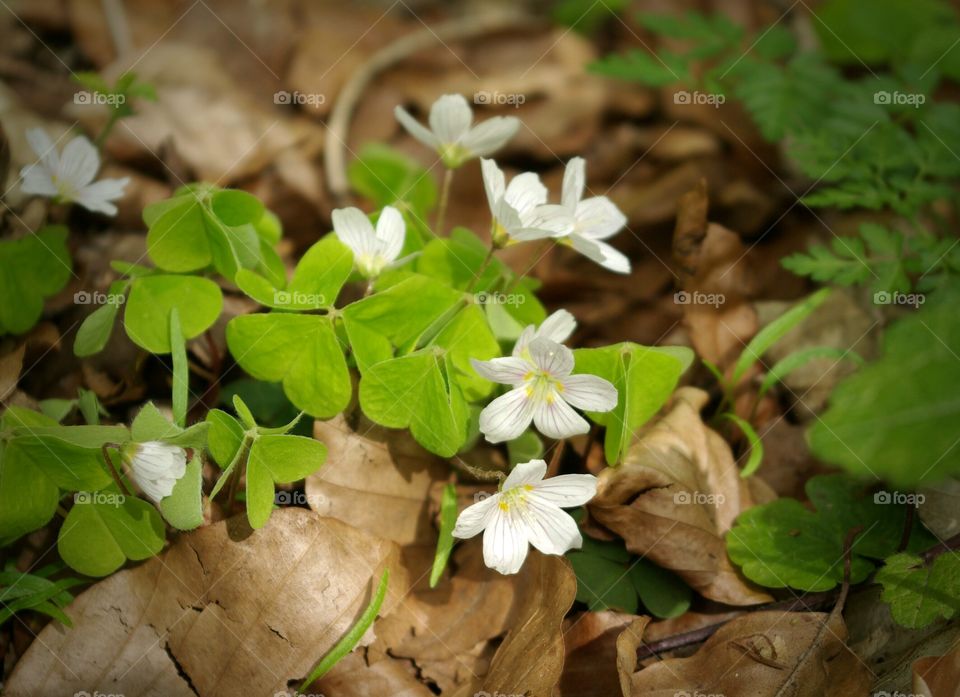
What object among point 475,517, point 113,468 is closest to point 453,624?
point 475,517

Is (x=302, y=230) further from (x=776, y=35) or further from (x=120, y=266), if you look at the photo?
(x=776, y=35)

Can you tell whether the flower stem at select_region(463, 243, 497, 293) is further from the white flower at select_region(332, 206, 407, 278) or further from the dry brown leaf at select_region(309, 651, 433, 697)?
the dry brown leaf at select_region(309, 651, 433, 697)

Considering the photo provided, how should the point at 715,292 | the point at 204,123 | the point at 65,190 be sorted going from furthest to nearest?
the point at 204,123 → the point at 715,292 → the point at 65,190

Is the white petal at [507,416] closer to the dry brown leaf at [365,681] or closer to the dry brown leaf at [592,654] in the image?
the dry brown leaf at [592,654]

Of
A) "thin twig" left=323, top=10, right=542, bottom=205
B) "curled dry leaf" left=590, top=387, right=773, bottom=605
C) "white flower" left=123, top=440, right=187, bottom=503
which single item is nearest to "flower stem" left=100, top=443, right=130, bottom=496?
"white flower" left=123, top=440, right=187, bottom=503

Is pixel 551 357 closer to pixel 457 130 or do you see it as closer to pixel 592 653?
pixel 592 653

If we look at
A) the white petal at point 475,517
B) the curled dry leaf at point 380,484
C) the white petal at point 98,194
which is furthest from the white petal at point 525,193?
the white petal at point 98,194
